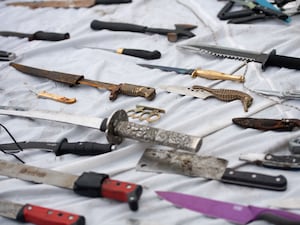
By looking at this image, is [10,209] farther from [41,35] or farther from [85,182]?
[41,35]

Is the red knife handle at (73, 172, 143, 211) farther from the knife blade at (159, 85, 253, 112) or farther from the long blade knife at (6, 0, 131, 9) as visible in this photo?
the long blade knife at (6, 0, 131, 9)

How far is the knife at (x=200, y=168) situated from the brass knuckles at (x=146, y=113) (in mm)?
115

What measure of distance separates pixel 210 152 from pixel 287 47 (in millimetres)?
443

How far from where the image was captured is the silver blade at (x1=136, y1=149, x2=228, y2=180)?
690mm

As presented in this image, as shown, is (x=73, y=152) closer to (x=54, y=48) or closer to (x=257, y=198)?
(x=257, y=198)

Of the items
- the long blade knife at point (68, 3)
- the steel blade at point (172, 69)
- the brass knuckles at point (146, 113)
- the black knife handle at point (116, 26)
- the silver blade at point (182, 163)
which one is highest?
the long blade knife at point (68, 3)

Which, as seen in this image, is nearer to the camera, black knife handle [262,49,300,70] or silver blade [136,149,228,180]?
silver blade [136,149,228,180]

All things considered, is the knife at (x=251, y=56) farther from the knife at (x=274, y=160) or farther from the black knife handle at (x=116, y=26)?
the knife at (x=274, y=160)

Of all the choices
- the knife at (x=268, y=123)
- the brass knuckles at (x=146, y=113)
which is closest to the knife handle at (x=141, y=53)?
the brass knuckles at (x=146, y=113)

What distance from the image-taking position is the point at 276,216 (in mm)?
583

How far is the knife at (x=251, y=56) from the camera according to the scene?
3.10 ft

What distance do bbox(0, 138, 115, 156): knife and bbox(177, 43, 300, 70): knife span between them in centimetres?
42

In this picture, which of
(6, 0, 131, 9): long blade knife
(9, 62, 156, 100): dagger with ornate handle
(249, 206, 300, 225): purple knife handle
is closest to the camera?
(249, 206, 300, 225): purple knife handle

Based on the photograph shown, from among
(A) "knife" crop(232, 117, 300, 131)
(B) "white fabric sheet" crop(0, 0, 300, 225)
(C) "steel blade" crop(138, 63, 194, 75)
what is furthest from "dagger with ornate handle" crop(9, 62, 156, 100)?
(A) "knife" crop(232, 117, 300, 131)
